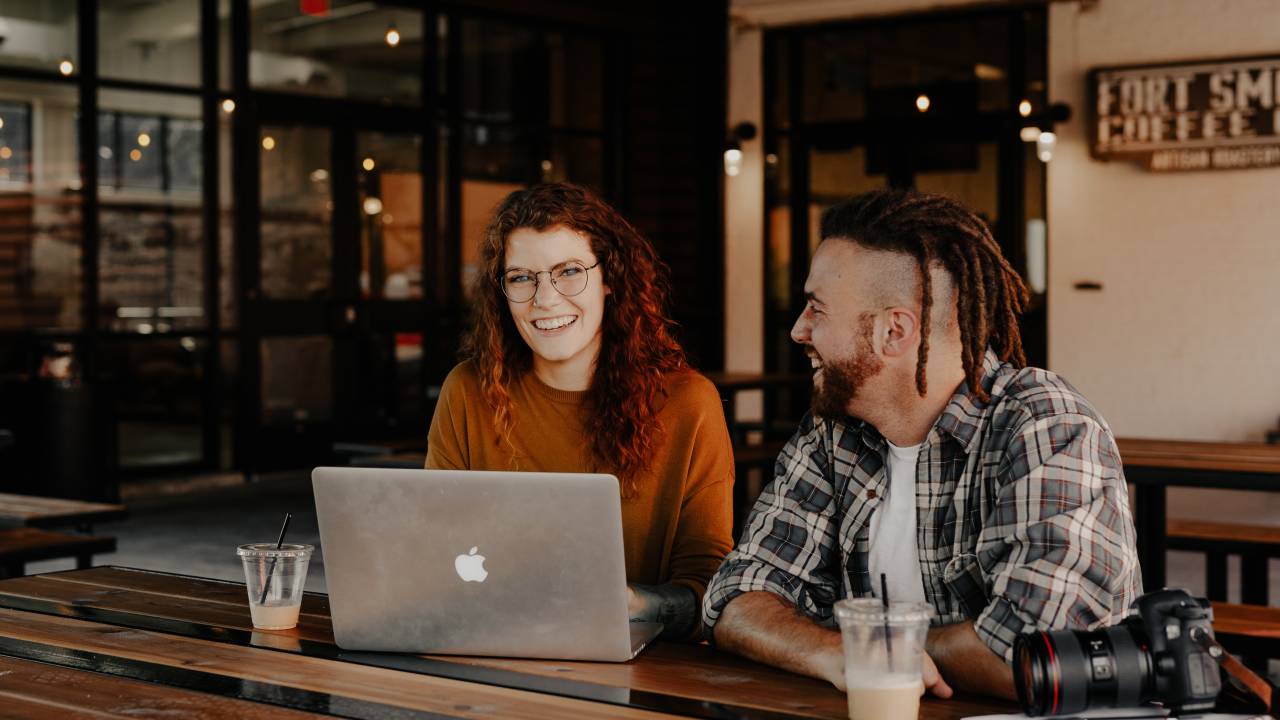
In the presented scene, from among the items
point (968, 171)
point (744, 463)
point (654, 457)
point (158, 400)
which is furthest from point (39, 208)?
point (654, 457)

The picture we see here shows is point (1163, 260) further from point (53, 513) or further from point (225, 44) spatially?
point (53, 513)

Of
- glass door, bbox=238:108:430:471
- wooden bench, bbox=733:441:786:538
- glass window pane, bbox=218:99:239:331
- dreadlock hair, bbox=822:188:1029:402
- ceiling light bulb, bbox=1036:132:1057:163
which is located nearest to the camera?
dreadlock hair, bbox=822:188:1029:402

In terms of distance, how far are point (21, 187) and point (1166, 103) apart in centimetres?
645

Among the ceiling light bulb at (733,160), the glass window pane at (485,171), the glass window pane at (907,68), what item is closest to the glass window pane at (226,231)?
the glass window pane at (485,171)

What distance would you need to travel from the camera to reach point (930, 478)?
6.19 feet

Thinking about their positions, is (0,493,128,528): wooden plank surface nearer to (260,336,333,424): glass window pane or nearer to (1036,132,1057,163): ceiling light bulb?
(260,336,333,424): glass window pane

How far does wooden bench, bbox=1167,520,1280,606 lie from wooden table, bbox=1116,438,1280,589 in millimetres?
198

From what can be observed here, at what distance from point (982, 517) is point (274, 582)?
993 mm

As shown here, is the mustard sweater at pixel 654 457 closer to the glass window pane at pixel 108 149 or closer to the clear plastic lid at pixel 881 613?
the clear plastic lid at pixel 881 613

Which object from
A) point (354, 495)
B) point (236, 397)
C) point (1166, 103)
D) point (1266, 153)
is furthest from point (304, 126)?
point (354, 495)

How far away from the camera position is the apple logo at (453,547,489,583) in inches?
66.6

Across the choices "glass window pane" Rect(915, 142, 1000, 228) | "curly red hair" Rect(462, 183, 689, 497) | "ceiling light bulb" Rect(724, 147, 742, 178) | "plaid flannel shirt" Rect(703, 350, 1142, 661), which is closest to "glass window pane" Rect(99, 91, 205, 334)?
"ceiling light bulb" Rect(724, 147, 742, 178)

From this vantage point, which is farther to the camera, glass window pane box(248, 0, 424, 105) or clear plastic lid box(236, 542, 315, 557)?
glass window pane box(248, 0, 424, 105)

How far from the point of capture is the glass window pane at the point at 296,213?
8.29 metres
